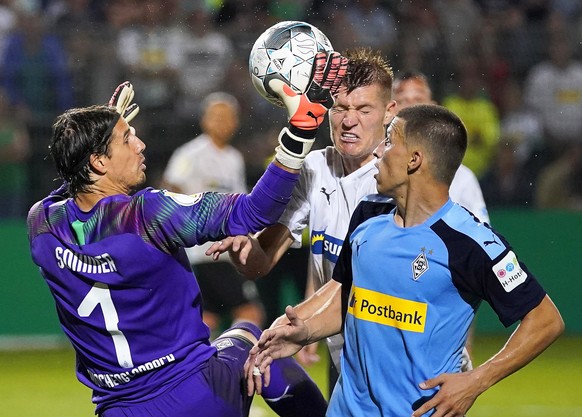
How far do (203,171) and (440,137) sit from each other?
6.20 metres

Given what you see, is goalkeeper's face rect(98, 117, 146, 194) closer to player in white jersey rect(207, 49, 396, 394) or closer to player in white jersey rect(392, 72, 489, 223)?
player in white jersey rect(207, 49, 396, 394)

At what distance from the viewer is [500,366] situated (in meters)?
3.67

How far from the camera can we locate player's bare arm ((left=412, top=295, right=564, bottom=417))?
365 cm

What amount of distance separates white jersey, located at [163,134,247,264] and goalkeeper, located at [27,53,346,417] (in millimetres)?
5381

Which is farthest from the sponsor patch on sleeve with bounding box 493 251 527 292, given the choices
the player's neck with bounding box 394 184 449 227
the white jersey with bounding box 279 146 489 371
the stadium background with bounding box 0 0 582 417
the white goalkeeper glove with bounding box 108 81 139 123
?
the stadium background with bounding box 0 0 582 417

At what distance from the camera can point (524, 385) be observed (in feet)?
31.7

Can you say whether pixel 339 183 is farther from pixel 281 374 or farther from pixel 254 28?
pixel 254 28

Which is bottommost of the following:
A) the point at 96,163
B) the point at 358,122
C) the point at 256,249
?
the point at 256,249

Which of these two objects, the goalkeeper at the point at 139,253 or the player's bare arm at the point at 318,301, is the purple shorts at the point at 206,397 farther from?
the player's bare arm at the point at 318,301

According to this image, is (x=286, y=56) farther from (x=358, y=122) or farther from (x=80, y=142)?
(x=80, y=142)

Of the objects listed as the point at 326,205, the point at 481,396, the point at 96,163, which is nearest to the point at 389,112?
the point at 326,205

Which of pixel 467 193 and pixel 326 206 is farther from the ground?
pixel 326 206

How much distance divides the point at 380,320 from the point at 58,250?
1363 mm

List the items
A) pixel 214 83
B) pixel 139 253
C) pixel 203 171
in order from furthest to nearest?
pixel 214 83 → pixel 203 171 → pixel 139 253
